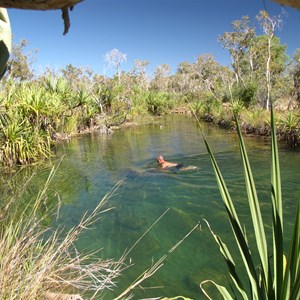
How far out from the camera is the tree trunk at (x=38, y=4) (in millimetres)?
Answer: 963

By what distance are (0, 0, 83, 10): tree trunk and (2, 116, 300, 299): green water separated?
1.94 metres

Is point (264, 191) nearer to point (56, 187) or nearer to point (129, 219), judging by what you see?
point (129, 219)

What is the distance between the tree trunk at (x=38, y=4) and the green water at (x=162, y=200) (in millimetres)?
1942

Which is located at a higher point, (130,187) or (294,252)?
(294,252)

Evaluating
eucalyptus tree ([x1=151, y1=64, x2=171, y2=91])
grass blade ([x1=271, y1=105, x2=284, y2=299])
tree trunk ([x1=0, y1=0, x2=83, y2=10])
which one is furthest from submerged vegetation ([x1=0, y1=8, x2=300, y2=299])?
eucalyptus tree ([x1=151, y1=64, x2=171, y2=91])

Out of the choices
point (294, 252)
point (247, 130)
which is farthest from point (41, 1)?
point (247, 130)

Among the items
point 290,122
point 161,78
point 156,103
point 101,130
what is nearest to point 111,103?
point 101,130

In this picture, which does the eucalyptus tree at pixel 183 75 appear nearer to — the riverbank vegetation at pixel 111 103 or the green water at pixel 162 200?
the riverbank vegetation at pixel 111 103

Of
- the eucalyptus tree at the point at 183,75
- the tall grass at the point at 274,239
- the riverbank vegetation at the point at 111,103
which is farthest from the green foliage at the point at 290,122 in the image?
the eucalyptus tree at the point at 183,75

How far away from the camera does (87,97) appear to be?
17.2 m

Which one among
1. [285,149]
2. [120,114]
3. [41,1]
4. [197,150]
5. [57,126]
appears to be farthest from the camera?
[120,114]

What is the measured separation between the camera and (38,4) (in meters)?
0.97

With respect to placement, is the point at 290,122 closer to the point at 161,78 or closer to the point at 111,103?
the point at 111,103

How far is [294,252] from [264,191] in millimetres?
6109
